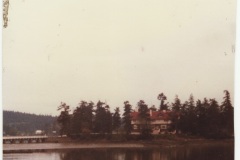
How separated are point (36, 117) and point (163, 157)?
0.53 metres

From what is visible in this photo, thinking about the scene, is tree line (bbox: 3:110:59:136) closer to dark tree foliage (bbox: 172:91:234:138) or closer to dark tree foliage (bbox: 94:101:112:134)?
dark tree foliage (bbox: 94:101:112:134)

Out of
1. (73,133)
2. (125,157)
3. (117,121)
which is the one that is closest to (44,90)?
(73,133)

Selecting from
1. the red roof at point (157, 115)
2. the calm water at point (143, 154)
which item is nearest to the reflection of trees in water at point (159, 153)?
the calm water at point (143, 154)

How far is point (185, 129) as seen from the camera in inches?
57.1

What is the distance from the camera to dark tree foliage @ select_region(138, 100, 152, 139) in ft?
4.64

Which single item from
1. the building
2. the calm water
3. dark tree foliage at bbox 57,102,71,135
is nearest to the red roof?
the building

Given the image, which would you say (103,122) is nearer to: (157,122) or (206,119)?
(157,122)

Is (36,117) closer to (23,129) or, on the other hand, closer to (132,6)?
(23,129)

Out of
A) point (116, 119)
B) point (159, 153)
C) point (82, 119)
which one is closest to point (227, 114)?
point (159, 153)

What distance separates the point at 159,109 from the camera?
1.42m

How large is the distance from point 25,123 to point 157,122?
0.52m

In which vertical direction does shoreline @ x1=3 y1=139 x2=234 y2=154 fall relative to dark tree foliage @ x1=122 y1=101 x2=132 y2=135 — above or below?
below

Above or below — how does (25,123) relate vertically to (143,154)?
above

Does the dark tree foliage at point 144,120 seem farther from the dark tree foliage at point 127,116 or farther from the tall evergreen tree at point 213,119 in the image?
the tall evergreen tree at point 213,119
